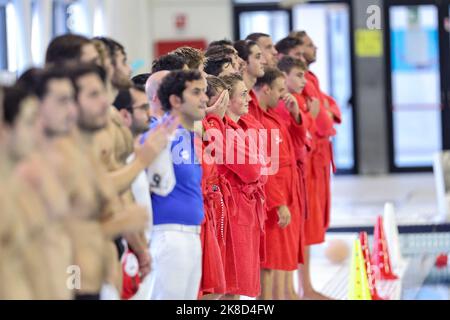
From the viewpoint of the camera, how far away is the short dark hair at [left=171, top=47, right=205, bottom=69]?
17.3 feet

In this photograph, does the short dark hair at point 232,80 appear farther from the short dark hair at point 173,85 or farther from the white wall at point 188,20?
the white wall at point 188,20

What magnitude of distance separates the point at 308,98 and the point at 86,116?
187 inches

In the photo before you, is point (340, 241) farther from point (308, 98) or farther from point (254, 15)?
point (254, 15)

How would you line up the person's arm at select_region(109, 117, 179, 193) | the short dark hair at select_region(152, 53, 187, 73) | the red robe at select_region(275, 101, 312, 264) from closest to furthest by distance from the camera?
the person's arm at select_region(109, 117, 179, 193) < the short dark hair at select_region(152, 53, 187, 73) < the red robe at select_region(275, 101, 312, 264)

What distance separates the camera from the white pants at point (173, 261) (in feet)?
14.7

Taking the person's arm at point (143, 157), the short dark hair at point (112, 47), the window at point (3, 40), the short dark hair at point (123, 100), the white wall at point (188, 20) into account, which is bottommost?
the person's arm at point (143, 157)

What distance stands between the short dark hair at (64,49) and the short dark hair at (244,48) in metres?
2.81

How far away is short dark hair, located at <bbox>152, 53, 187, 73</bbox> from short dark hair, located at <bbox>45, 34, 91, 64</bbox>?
1.48 m

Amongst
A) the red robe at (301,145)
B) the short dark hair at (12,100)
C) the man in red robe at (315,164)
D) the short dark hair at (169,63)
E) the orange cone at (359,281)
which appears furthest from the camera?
the man in red robe at (315,164)


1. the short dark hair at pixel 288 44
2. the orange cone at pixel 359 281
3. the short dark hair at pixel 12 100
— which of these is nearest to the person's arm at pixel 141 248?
the short dark hair at pixel 12 100

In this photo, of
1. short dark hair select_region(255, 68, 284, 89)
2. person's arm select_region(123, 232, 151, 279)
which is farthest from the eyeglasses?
short dark hair select_region(255, 68, 284, 89)

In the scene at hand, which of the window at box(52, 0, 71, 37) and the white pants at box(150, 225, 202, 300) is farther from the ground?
the window at box(52, 0, 71, 37)

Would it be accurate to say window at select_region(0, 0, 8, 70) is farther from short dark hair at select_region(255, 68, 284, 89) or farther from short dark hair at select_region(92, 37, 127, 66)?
short dark hair at select_region(92, 37, 127, 66)

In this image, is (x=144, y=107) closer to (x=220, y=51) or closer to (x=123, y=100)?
(x=123, y=100)
